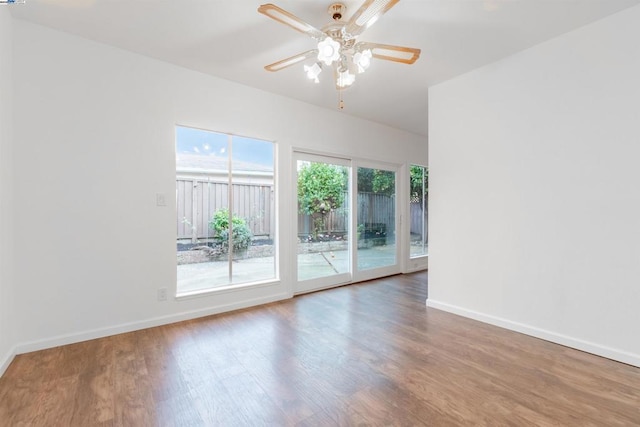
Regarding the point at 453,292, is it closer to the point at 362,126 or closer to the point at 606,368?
the point at 606,368

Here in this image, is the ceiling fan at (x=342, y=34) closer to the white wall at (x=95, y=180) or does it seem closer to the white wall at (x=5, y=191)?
the white wall at (x=95, y=180)

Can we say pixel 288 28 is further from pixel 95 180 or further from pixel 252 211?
pixel 95 180

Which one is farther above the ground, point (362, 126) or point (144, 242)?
point (362, 126)

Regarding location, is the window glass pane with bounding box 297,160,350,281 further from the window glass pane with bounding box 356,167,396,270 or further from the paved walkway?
the window glass pane with bounding box 356,167,396,270

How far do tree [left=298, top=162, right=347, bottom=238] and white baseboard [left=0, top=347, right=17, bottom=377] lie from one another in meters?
3.07

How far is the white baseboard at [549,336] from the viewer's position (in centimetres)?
221

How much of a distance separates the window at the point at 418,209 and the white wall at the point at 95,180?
3650mm

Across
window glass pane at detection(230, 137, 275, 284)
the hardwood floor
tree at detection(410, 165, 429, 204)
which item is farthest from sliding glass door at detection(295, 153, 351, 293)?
tree at detection(410, 165, 429, 204)

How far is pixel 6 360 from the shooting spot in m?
2.10

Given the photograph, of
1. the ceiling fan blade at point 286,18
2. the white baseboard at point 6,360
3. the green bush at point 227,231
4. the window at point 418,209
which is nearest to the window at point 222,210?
the green bush at point 227,231

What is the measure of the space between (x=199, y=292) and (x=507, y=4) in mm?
3813

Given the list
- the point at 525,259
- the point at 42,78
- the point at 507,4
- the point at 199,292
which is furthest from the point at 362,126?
the point at 42,78

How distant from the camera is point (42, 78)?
2402 mm

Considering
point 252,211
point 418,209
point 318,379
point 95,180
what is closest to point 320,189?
Answer: point 252,211
